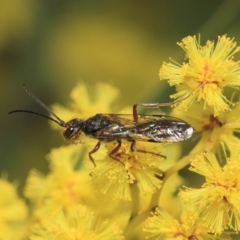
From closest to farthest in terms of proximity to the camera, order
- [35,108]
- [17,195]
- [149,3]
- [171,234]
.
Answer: [171,234], [17,195], [35,108], [149,3]

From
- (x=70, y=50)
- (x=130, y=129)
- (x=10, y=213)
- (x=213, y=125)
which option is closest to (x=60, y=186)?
(x=10, y=213)

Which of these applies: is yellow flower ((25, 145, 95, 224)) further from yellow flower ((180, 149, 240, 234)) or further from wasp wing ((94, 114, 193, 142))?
yellow flower ((180, 149, 240, 234))

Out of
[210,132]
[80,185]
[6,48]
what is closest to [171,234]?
[210,132]

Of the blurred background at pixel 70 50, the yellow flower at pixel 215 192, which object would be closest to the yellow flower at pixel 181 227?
the yellow flower at pixel 215 192

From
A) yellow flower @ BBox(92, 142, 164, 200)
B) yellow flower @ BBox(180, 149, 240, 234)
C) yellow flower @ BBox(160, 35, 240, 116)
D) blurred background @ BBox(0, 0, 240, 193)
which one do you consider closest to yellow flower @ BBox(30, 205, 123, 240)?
yellow flower @ BBox(92, 142, 164, 200)

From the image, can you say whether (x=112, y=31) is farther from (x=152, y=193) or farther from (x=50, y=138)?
(x=152, y=193)

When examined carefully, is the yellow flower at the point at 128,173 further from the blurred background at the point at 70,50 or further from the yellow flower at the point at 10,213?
the blurred background at the point at 70,50
